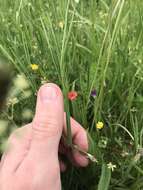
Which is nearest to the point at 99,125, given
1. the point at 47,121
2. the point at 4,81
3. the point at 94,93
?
the point at 94,93

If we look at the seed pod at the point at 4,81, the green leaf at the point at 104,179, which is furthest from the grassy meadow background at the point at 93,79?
the seed pod at the point at 4,81

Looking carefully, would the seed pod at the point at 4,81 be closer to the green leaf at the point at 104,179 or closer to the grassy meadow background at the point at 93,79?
the grassy meadow background at the point at 93,79

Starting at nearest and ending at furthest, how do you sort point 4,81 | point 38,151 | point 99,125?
point 4,81
point 38,151
point 99,125

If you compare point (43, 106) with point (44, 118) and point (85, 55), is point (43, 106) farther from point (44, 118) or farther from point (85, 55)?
point (85, 55)

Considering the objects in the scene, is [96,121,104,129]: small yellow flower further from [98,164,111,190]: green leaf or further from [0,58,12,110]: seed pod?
[0,58,12,110]: seed pod

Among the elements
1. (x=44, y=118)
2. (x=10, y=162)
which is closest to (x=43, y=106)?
(x=44, y=118)

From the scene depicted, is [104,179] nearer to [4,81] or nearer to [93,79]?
[93,79]

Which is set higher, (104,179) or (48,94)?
(48,94)
